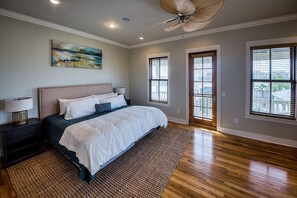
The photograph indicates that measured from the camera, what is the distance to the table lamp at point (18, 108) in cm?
239

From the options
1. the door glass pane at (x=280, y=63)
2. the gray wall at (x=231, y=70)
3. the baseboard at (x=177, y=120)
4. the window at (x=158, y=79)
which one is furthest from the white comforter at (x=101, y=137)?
the door glass pane at (x=280, y=63)

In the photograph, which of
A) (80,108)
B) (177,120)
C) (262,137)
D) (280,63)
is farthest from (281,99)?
(80,108)

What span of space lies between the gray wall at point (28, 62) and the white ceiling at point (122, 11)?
305 mm

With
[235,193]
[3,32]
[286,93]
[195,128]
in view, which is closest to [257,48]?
[286,93]

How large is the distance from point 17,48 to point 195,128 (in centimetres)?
455

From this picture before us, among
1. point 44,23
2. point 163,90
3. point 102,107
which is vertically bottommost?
point 102,107

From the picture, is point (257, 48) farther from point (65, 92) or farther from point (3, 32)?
point (3, 32)

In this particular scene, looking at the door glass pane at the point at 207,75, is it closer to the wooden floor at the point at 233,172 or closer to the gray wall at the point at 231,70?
the gray wall at the point at 231,70

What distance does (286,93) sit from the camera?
2.93 m

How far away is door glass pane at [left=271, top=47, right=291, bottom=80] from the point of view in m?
2.87

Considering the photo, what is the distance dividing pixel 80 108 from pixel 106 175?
1.61m

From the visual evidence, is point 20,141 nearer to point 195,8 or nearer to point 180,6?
point 180,6

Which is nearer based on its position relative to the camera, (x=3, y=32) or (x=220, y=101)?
(x=3, y=32)

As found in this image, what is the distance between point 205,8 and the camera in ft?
5.91
